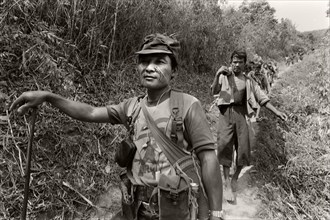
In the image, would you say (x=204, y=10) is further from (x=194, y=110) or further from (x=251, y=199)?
(x=194, y=110)

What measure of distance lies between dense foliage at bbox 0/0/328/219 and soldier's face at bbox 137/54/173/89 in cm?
186

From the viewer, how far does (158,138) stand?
1480 millimetres

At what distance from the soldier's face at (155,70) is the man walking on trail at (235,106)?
226cm

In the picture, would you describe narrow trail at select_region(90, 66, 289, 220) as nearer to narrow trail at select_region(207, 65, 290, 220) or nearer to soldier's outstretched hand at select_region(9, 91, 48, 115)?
narrow trail at select_region(207, 65, 290, 220)

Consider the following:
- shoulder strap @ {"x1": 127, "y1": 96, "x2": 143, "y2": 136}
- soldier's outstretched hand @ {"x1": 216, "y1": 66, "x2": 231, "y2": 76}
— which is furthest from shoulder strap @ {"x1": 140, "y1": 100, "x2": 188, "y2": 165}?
soldier's outstretched hand @ {"x1": 216, "y1": 66, "x2": 231, "y2": 76}

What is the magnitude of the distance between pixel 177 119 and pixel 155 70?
0.96ft

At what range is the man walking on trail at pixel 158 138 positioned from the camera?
1.42 m

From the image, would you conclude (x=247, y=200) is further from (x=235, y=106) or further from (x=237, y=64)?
(x=237, y=64)

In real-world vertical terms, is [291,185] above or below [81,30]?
below

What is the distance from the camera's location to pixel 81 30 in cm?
421

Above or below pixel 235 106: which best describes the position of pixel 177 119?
above

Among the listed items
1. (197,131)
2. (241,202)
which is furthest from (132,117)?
(241,202)

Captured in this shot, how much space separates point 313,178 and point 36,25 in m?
4.04

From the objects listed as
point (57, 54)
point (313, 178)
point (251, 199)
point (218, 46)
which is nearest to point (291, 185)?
point (313, 178)
